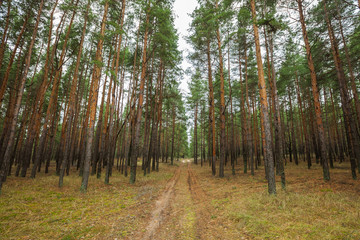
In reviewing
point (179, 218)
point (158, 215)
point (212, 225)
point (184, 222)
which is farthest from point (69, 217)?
point (212, 225)

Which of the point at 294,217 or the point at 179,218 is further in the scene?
the point at 179,218

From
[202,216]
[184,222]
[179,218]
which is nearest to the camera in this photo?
[184,222]

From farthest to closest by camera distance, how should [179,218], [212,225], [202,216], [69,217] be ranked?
[202,216], [179,218], [69,217], [212,225]

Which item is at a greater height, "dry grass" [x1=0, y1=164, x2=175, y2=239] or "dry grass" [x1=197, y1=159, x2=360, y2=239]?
"dry grass" [x1=197, y1=159, x2=360, y2=239]

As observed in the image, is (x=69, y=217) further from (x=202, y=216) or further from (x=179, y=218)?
(x=202, y=216)

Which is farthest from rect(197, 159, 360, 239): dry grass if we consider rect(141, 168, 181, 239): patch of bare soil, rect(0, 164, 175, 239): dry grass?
rect(0, 164, 175, 239): dry grass

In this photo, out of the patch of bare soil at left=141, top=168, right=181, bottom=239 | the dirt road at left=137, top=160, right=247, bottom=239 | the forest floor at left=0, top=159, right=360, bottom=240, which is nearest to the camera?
the forest floor at left=0, top=159, right=360, bottom=240

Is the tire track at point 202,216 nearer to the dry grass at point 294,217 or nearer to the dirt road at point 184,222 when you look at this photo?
the dirt road at point 184,222

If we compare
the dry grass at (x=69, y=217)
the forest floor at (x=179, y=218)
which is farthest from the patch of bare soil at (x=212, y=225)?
the dry grass at (x=69, y=217)

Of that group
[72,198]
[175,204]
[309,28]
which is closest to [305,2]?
[309,28]

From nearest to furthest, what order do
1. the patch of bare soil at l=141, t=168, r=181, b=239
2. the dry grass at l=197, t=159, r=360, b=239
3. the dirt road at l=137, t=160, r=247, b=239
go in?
1. the dry grass at l=197, t=159, r=360, b=239
2. the dirt road at l=137, t=160, r=247, b=239
3. the patch of bare soil at l=141, t=168, r=181, b=239

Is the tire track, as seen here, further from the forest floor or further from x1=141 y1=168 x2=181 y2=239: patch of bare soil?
x1=141 y1=168 x2=181 y2=239: patch of bare soil

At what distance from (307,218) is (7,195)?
40.4 feet

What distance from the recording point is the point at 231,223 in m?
4.81
